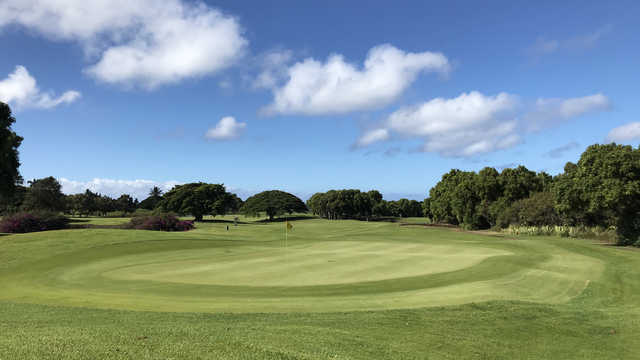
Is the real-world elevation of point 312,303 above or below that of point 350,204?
below

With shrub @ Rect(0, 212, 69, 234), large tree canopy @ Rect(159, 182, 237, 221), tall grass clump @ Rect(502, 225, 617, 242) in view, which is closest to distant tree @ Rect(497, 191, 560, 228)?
tall grass clump @ Rect(502, 225, 617, 242)

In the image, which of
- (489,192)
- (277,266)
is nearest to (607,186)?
(277,266)

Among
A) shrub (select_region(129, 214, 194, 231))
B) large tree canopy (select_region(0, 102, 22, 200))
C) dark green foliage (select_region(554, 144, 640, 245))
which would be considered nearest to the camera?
dark green foliage (select_region(554, 144, 640, 245))

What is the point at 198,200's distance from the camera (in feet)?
318

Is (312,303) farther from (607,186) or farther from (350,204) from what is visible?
(350,204)

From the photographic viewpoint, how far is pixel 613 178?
3312cm

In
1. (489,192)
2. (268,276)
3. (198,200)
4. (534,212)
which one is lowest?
(268,276)

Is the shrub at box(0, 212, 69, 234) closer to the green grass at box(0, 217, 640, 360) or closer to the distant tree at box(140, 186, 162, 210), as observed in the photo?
the green grass at box(0, 217, 640, 360)

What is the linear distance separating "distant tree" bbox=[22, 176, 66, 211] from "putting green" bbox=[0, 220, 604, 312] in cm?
5773

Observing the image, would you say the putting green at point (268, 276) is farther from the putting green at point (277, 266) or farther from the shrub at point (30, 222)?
the shrub at point (30, 222)

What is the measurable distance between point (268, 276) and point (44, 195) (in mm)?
81276

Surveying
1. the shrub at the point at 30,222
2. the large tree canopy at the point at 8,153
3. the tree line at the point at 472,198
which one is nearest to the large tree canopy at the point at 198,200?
the tree line at the point at 472,198

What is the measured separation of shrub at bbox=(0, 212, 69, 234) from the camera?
1690 inches

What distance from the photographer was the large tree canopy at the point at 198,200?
9594cm
